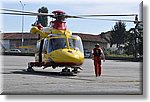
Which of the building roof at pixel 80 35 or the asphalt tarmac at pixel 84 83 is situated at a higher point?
the building roof at pixel 80 35

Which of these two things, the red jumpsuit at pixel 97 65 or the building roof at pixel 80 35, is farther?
the red jumpsuit at pixel 97 65

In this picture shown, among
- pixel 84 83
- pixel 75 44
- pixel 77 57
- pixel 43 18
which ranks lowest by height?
pixel 84 83

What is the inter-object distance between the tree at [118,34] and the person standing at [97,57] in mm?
328

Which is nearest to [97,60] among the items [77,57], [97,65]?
[97,65]

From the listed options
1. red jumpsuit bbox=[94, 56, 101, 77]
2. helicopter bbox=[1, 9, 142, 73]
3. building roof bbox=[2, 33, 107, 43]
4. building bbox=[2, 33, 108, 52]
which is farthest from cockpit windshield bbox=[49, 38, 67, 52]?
building roof bbox=[2, 33, 107, 43]

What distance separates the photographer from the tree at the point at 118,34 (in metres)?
6.16

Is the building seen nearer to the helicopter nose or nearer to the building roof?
the building roof

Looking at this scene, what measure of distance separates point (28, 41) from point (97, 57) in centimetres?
128

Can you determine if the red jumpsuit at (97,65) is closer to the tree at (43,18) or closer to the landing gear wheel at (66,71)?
the landing gear wheel at (66,71)

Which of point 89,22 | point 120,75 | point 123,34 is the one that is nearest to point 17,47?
point 89,22

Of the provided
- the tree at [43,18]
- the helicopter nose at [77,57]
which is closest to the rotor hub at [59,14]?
the tree at [43,18]

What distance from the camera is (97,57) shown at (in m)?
7.15

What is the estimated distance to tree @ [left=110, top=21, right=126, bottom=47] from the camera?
20.2ft

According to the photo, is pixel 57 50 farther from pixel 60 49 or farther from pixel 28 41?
pixel 28 41
